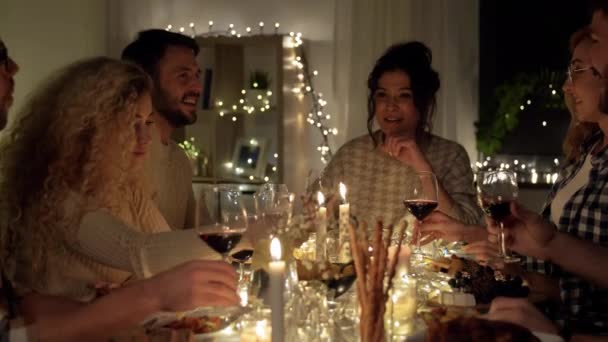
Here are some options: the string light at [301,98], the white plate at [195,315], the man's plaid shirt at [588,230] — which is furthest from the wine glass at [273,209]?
the string light at [301,98]

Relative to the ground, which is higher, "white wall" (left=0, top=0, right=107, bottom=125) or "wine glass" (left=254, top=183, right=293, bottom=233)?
"white wall" (left=0, top=0, right=107, bottom=125)

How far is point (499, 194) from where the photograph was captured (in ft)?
6.04

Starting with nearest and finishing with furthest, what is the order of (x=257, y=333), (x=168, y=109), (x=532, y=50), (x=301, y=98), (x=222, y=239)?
(x=257, y=333) < (x=222, y=239) < (x=168, y=109) < (x=532, y=50) < (x=301, y=98)

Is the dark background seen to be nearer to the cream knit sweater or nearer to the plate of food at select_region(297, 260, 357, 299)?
the cream knit sweater

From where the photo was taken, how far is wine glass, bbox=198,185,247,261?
137 cm

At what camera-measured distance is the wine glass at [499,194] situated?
1.82 m

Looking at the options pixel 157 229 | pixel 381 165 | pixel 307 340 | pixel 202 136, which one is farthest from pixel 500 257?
pixel 202 136

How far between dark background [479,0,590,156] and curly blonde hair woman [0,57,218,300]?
332cm

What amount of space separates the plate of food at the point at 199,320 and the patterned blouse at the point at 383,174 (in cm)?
202

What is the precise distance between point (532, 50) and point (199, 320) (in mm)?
3885

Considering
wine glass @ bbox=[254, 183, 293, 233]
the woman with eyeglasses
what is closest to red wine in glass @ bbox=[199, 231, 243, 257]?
wine glass @ bbox=[254, 183, 293, 233]

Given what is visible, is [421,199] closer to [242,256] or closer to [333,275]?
[242,256]

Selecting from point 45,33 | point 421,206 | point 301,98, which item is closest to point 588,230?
point 421,206

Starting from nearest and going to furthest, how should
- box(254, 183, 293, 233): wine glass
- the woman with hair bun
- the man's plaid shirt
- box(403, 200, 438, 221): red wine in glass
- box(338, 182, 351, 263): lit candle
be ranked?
box(254, 183, 293, 233): wine glass, the man's plaid shirt, box(338, 182, 351, 263): lit candle, box(403, 200, 438, 221): red wine in glass, the woman with hair bun
